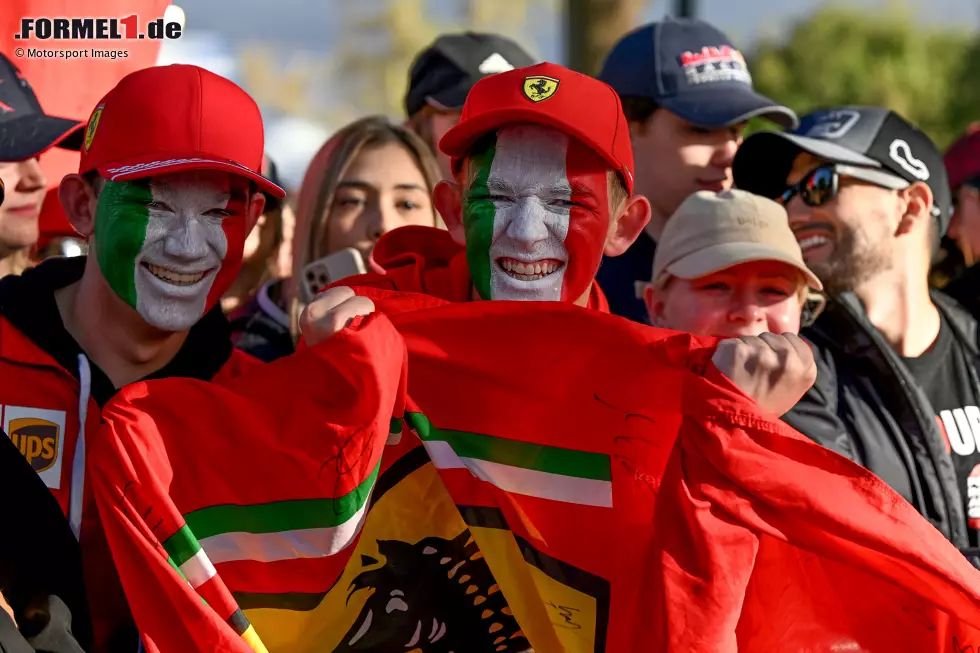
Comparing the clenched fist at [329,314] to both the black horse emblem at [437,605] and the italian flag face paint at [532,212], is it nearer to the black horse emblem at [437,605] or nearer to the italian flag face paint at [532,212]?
the italian flag face paint at [532,212]

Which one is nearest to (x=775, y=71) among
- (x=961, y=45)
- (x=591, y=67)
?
(x=961, y=45)

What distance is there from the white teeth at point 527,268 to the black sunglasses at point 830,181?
1.63 meters

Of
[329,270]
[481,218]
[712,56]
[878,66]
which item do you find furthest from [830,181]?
[878,66]

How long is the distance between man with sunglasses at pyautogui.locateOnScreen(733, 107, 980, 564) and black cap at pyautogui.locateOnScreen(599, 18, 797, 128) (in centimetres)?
26

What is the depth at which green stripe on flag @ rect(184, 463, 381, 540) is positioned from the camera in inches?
113

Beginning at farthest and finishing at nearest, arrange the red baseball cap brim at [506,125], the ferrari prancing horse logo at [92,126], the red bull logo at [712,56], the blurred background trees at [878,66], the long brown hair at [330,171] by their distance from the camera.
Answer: the blurred background trees at [878,66]
the red bull logo at [712,56]
the long brown hair at [330,171]
the ferrari prancing horse logo at [92,126]
the red baseball cap brim at [506,125]

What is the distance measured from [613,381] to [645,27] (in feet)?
→ 8.55

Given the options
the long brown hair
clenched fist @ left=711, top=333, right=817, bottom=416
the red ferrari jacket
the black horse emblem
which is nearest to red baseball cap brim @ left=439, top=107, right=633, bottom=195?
clenched fist @ left=711, top=333, right=817, bottom=416

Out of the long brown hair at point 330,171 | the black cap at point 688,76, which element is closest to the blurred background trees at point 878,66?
the black cap at point 688,76

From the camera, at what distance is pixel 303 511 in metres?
2.90

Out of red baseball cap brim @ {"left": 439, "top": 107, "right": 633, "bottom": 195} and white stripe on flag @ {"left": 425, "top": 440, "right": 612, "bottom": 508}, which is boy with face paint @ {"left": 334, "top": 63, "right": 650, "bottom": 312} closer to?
red baseball cap brim @ {"left": 439, "top": 107, "right": 633, "bottom": 195}

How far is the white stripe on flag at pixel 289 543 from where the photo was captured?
9.53ft

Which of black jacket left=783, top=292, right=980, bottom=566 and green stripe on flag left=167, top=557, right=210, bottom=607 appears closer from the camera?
green stripe on flag left=167, top=557, right=210, bottom=607

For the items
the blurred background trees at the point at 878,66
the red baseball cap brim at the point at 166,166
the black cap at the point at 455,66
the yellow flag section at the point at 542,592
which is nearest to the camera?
the yellow flag section at the point at 542,592
